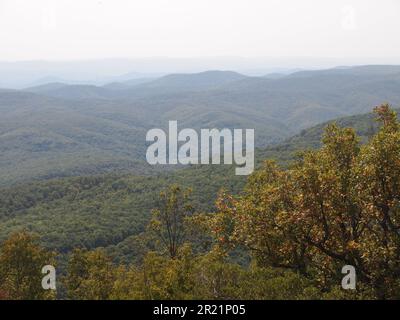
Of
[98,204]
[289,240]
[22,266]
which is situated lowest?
[98,204]

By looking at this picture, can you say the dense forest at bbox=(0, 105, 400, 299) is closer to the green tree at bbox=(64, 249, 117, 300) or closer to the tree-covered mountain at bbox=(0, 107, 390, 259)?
the green tree at bbox=(64, 249, 117, 300)

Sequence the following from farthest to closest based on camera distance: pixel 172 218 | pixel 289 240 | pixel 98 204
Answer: pixel 98 204
pixel 172 218
pixel 289 240

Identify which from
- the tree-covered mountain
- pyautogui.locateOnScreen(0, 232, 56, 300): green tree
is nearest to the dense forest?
pyautogui.locateOnScreen(0, 232, 56, 300): green tree

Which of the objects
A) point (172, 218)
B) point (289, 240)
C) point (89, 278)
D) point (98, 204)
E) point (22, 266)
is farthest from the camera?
point (98, 204)

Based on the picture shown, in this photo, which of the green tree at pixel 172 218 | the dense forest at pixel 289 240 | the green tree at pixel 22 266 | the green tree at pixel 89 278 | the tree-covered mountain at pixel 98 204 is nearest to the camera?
the dense forest at pixel 289 240

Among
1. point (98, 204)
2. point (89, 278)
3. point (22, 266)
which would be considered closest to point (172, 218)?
point (89, 278)

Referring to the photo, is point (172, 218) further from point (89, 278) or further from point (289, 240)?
point (289, 240)

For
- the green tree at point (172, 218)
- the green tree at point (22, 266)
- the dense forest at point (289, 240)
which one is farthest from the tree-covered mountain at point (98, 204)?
the dense forest at point (289, 240)

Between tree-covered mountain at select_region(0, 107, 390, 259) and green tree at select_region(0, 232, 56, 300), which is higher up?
green tree at select_region(0, 232, 56, 300)

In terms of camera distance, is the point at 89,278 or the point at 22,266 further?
the point at 22,266

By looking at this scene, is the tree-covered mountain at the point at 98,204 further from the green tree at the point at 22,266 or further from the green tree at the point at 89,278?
the green tree at the point at 22,266

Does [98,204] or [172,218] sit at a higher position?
[172,218]
